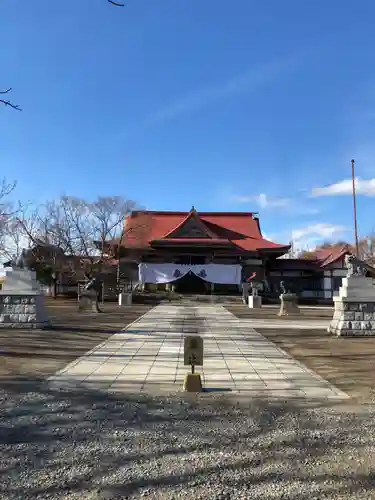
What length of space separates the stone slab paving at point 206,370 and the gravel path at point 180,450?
2.72 feet

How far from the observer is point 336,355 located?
9789mm

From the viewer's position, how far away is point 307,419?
16.6ft

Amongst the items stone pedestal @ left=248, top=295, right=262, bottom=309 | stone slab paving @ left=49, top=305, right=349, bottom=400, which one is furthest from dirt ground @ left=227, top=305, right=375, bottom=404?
stone pedestal @ left=248, top=295, right=262, bottom=309

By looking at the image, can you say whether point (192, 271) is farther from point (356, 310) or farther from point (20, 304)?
point (356, 310)

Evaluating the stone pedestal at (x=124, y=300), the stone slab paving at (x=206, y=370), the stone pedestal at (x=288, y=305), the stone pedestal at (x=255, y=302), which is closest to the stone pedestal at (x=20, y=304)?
the stone slab paving at (x=206, y=370)

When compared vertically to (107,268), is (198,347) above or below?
below

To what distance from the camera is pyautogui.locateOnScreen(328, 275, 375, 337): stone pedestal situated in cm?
1334

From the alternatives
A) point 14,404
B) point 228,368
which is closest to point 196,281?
point 228,368

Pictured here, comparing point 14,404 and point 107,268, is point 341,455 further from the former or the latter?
point 107,268

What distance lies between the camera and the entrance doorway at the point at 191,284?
37.5 m

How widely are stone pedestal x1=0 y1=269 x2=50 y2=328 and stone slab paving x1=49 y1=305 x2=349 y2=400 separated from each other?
10.6 ft

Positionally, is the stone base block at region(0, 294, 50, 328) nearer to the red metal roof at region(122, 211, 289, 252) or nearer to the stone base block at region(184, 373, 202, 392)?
the stone base block at region(184, 373, 202, 392)

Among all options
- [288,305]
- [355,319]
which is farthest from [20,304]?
[288,305]

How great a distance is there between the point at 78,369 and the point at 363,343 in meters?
7.41
